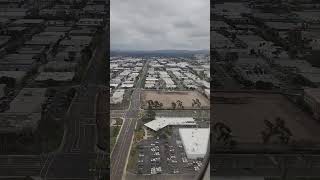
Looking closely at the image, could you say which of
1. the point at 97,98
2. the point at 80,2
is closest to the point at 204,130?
the point at 97,98

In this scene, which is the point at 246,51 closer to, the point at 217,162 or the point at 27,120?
the point at 217,162

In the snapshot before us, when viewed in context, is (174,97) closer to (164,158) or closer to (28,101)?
(164,158)

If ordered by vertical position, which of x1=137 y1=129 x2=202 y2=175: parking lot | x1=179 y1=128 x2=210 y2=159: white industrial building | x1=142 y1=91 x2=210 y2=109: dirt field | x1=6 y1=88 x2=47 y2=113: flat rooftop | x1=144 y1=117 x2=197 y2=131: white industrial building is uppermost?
x1=6 y1=88 x2=47 y2=113: flat rooftop

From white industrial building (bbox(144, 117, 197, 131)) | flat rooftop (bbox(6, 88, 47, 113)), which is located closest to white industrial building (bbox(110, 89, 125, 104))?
white industrial building (bbox(144, 117, 197, 131))

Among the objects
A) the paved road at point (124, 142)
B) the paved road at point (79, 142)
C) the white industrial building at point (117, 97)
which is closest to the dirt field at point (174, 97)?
the paved road at point (124, 142)

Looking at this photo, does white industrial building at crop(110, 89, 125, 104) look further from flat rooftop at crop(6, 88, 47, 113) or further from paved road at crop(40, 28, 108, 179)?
flat rooftop at crop(6, 88, 47, 113)
